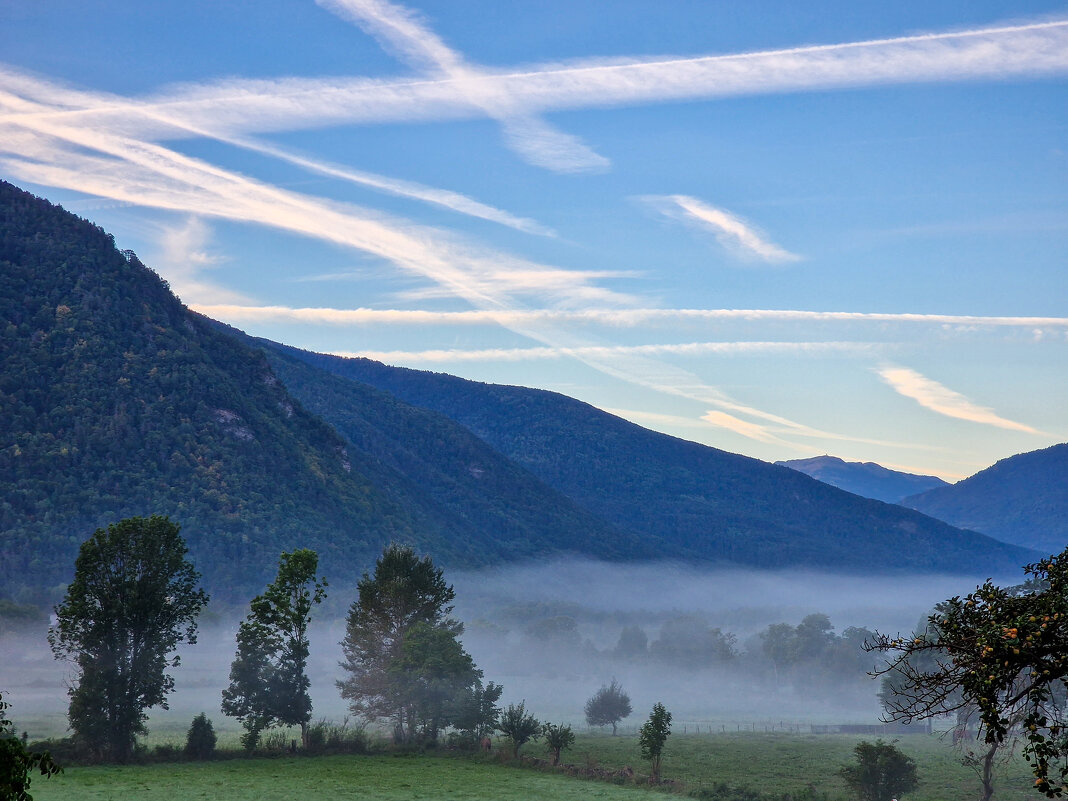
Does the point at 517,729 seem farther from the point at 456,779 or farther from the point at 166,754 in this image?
the point at 166,754

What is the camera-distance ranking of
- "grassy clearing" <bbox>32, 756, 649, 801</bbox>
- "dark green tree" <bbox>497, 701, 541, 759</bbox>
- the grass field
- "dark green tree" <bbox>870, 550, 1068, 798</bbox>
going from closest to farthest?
"dark green tree" <bbox>870, 550, 1068, 798</bbox>
"grassy clearing" <bbox>32, 756, 649, 801</bbox>
the grass field
"dark green tree" <bbox>497, 701, 541, 759</bbox>

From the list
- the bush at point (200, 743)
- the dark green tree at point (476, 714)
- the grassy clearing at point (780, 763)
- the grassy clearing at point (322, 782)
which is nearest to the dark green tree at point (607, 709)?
the grassy clearing at point (780, 763)

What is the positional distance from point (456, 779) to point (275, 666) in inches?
883

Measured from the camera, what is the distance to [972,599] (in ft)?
59.0

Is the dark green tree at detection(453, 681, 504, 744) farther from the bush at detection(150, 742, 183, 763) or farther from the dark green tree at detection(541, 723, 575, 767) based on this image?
the bush at detection(150, 742, 183, 763)

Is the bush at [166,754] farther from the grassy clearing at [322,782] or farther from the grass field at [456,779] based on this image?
the grassy clearing at [322,782]

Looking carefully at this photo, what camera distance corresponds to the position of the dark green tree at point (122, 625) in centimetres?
7069

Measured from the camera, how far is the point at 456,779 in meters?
69.2

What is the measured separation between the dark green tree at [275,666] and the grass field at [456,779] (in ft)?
18.9

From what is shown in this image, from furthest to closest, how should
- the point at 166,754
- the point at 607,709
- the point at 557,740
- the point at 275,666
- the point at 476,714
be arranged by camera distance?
the point at 607,709 → the point at 476,714 → the point at 275,666 → the point at 557,740 → the point at 166,754

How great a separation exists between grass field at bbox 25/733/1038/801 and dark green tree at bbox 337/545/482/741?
8.02m

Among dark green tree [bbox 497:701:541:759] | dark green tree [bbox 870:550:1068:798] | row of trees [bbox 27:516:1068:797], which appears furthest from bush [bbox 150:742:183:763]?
dark green tree [bbox 870:550:1068:798]

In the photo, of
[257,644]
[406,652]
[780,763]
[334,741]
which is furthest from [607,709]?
[257,644]

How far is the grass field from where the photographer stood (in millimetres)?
58656
